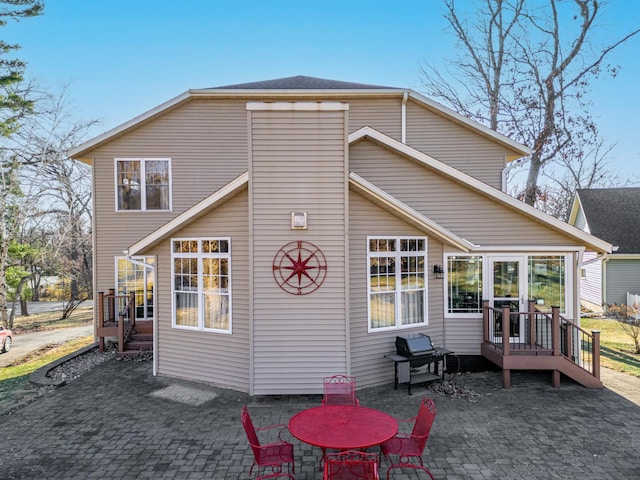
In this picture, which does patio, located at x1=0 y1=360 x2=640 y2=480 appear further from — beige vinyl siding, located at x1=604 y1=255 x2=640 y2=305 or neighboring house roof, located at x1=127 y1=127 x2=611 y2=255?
beige vinyl siding, located at x1=604 y1=255 x2=640 y2=305

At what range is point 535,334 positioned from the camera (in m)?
8.57

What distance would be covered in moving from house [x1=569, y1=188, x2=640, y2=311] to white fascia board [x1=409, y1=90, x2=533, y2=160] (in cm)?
1006

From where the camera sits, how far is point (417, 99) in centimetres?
1184

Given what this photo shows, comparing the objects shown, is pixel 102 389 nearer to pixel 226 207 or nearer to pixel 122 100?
pixel 226 207

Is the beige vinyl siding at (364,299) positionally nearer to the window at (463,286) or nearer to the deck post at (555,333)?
the window at (463,286)

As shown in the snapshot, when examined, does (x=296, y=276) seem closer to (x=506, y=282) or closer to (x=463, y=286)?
(x=463, y=286)

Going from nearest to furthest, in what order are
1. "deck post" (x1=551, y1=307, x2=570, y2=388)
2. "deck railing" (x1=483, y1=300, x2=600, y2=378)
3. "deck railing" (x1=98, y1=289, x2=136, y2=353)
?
"deck post" (x1=551, y1=307, x2=570, y2=388) → "deck railing" (x1=483, y1=300, x2=600, y2=378) → "deck railing" (x1=98, y1=289, x2=136, y2=353)

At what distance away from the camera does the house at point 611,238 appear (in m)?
19.3

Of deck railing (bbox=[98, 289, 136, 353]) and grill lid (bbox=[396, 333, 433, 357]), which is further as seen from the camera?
deck railing (bbox=[98, 289, 136, 353])

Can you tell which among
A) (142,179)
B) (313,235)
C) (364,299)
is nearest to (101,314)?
(142,179)

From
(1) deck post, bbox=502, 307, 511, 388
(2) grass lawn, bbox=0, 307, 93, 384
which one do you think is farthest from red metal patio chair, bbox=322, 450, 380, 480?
(2) grass lawn, bbox=0, 307, 93, 384

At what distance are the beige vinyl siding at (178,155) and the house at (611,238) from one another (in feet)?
56.8

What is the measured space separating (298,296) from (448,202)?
14.8 feet

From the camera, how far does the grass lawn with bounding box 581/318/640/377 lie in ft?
33.2
